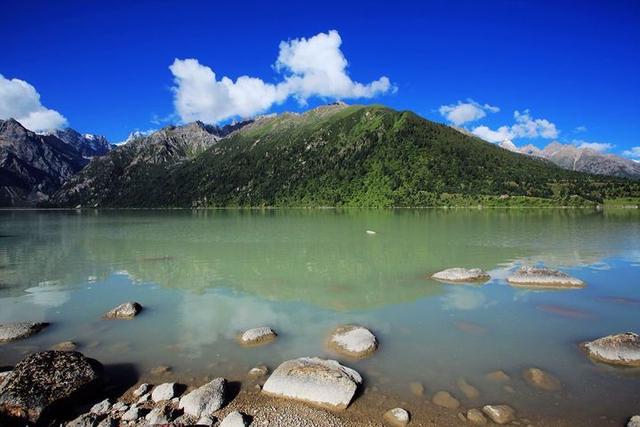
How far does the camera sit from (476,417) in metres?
12.5

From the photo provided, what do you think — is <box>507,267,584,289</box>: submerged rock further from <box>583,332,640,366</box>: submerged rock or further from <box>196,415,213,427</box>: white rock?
<box>196,415,213,427</box>: white rock

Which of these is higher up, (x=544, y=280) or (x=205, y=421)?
(x=544, y=280)

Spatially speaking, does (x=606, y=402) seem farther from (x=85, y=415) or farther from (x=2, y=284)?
A: (x=2, y=284)

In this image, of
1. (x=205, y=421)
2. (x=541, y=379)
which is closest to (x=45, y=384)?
(x=205, y=421)

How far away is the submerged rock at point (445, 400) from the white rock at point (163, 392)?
29.9 feet

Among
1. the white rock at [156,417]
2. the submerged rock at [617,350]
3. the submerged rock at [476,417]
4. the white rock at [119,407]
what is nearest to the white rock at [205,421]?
the white rock at [156,417]

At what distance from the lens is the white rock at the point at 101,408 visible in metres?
13.1

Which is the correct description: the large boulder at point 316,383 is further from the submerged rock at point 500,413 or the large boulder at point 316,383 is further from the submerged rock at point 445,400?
the submerged rock at point 500,413

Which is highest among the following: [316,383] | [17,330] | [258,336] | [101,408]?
[316,383]

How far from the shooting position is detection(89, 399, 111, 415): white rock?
13.1m

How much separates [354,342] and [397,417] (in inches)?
234

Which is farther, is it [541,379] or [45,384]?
[541,379]

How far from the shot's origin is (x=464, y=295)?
91.6 ft

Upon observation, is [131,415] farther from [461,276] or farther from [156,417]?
[461,276]
